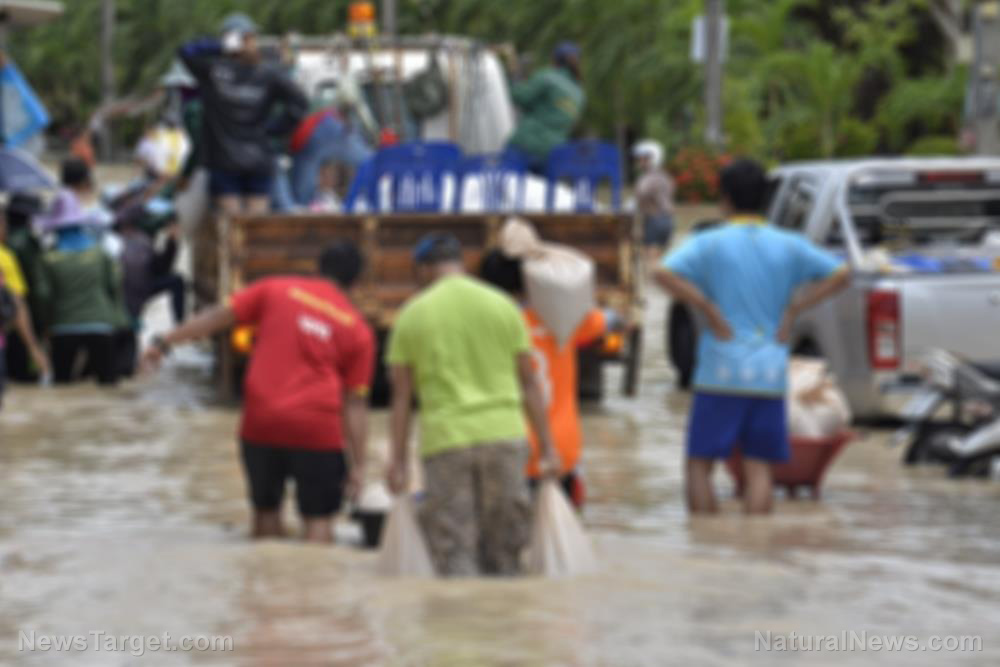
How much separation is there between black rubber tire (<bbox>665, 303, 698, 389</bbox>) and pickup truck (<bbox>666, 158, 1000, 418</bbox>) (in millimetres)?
1744

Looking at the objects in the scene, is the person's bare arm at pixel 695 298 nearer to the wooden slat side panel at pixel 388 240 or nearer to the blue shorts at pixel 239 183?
the wooden slat side panel at pixel 388 240

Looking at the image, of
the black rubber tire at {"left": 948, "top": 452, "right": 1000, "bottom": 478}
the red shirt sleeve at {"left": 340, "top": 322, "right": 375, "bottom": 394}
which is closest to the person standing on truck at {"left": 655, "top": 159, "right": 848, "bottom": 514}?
the red shirt sleeve at {"left": 340, "top": 322, "right": 375, "bottom": 394}

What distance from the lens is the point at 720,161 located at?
1539 inches

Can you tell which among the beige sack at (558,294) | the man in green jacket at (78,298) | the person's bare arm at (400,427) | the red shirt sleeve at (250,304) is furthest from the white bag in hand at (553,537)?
the man in green jacket at (78,298)

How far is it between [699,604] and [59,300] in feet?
33.7

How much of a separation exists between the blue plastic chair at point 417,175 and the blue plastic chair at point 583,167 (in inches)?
32.4

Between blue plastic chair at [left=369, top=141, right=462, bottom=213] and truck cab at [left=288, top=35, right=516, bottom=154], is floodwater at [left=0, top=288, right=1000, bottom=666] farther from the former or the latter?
truck cab at [left=288, top=35, right=516, bottom=154]

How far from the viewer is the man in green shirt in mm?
9359

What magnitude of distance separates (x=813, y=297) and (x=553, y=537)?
7.13ft

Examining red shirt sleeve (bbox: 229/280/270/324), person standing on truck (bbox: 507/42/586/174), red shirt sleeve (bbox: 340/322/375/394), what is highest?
person standing on truck (bbox: 507/42/586/174)

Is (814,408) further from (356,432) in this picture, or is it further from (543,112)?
(543,112)

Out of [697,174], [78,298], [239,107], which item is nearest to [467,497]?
[239,107]

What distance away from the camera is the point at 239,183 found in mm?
17328

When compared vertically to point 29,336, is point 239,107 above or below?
above
